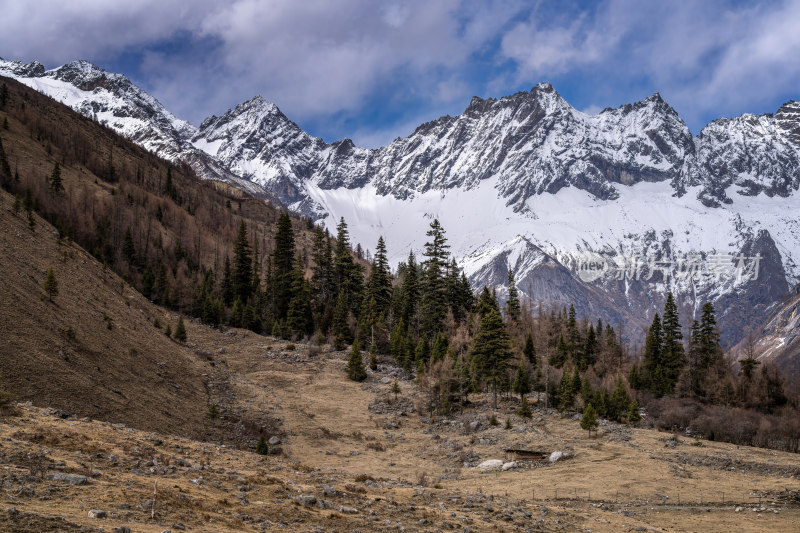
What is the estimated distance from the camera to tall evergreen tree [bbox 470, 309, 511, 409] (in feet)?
175

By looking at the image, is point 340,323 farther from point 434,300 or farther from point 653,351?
point 653,351

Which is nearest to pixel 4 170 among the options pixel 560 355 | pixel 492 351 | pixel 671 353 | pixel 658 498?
pixel 492 351

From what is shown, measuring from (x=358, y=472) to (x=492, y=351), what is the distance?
26506 mm

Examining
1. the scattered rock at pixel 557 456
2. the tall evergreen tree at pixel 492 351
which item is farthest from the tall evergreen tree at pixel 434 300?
the scattered rock at pixel 557 456

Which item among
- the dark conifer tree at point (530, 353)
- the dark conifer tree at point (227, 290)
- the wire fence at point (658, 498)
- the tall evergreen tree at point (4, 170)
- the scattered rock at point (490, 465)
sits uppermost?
the tall evergreen tree at point (4, 170)

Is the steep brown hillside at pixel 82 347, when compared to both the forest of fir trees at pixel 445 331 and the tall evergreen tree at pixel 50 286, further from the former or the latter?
the forest of fir trees at pixel 445 331

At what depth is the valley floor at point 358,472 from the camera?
1277 cm

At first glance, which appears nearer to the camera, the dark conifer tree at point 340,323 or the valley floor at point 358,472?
the valley floor at point 358,472

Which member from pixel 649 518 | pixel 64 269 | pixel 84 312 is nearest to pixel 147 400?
pixel 84 312

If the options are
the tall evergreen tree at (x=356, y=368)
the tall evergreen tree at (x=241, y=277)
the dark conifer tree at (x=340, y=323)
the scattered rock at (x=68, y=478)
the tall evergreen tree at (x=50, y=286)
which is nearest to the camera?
the scattered rock at (x=68, y=478)

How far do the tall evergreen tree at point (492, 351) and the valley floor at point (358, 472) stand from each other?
143 inches

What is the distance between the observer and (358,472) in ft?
100

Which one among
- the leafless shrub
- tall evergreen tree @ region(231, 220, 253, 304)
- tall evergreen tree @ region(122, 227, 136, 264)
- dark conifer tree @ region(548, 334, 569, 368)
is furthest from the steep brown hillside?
dark conifer tree @ region(548, 334, 569, 368)

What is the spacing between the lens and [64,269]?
40969 millimetres
